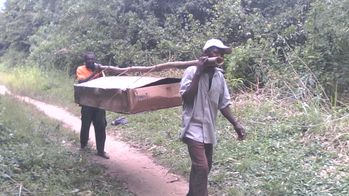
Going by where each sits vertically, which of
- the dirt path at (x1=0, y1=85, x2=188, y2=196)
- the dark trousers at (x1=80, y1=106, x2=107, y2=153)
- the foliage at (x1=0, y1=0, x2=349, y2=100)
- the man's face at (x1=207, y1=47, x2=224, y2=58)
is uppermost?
the man's face at (x1=207, y1=47, x2=224, y2=58)

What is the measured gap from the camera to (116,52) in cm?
1430

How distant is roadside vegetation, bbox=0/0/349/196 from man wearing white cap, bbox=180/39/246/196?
119 centimetres

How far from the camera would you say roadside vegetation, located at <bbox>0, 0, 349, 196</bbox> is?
6129 millimetres

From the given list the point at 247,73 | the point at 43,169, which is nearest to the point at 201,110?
the point at 43,169

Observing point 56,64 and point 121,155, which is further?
point 56,64

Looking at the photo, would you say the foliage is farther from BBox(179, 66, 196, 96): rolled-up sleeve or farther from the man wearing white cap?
BBox(179, 66, 196, 96): rolled-up sleeve

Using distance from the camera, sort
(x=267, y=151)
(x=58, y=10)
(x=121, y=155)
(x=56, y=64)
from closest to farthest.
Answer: (x=267, y=151) < (x=121, y=155) < (x=56, y=64) < (x=58, y=10)

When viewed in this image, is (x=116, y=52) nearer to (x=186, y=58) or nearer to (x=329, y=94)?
(x=186, y=58)

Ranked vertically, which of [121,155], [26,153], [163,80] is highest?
[163,80]

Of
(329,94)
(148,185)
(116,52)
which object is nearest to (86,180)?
(148,185)

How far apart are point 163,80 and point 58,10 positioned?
639 inches

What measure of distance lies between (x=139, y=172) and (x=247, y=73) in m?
4.82

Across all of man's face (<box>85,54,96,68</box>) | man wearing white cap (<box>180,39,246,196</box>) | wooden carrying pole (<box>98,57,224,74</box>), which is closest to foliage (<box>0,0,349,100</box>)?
wooden carrying pole (<box>98,57,224,74</box>)

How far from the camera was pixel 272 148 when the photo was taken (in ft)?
22.2
